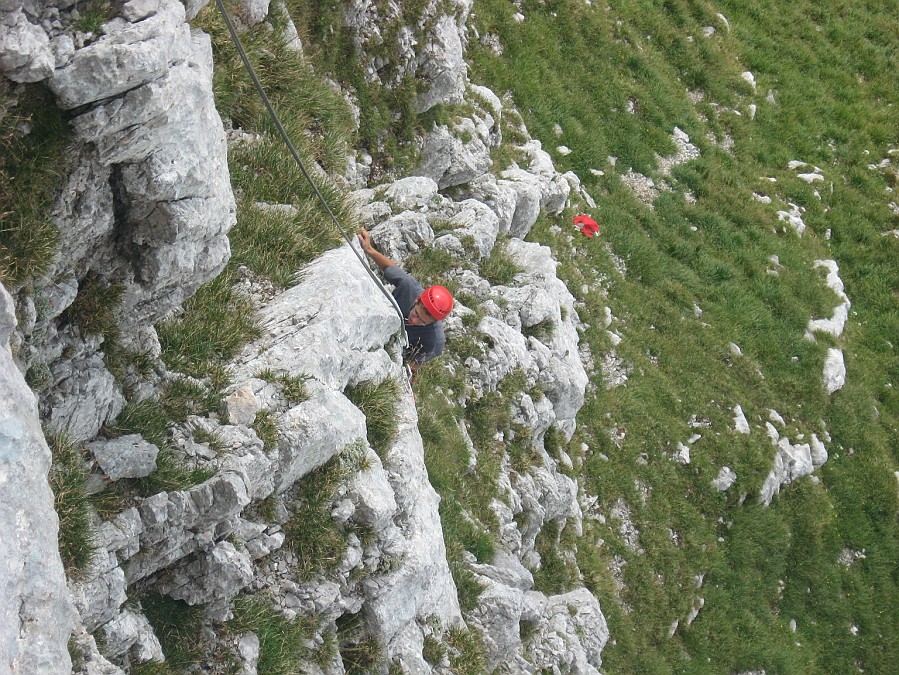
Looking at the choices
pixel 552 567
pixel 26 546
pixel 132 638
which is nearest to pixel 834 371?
pixel 552 567

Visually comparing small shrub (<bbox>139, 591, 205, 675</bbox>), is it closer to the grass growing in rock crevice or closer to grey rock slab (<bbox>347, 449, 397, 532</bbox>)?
grey rock slab (<bbox>347, 449, 397, 532</bbox>)

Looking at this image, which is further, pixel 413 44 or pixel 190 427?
pixel 413 44

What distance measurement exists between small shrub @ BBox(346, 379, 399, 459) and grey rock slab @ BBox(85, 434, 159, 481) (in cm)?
333

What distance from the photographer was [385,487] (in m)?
9.65

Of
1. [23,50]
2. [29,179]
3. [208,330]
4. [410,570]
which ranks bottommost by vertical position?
[410,570]

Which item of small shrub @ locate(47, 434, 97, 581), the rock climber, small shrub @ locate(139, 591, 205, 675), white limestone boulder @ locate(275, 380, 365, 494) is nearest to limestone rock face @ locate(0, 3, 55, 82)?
small shrub @ locate(47, 434, 97, 581)

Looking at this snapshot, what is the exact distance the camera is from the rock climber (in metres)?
12.3

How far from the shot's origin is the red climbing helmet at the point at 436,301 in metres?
12.0

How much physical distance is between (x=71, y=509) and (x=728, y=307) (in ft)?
67.2

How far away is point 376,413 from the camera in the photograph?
34.2 feet

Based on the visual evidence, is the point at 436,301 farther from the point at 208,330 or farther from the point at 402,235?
the point at 208,330

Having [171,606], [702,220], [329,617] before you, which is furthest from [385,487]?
[702,220]

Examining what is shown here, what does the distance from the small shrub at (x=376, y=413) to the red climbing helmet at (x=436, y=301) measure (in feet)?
6.53

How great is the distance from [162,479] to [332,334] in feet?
9.86
